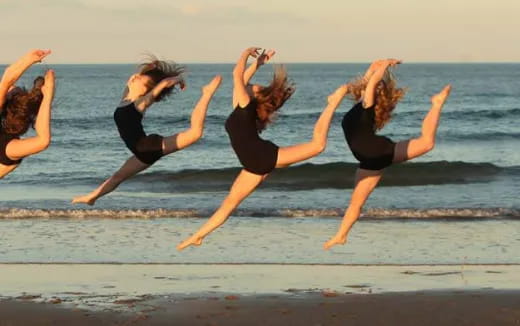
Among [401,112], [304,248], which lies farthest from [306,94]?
[304,248]

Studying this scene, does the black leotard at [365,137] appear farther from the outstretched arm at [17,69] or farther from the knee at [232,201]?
the outstretched arm at [17,69]

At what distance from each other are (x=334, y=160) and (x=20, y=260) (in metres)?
20.4

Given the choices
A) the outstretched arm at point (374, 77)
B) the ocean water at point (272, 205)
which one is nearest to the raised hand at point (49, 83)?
the outstretched arm at point (374, 77)

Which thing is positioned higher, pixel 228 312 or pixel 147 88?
pixel 147 88

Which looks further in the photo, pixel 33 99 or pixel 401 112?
pixel 401 112

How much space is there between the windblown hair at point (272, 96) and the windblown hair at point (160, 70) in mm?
1070

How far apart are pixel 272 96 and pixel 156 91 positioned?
1310 millimetres

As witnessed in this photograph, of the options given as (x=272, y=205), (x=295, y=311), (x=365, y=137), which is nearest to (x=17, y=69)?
(x=365, y=137)

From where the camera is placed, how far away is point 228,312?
18141 mm

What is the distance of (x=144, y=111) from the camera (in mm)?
13867

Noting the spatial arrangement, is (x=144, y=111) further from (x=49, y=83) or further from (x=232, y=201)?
(x=232, y=201)

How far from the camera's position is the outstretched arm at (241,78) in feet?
43.5

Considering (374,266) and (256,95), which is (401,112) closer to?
(374,266)

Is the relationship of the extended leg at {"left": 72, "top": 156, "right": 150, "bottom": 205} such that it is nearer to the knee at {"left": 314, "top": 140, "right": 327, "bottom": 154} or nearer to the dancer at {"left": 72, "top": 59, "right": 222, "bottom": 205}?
the dancer at {"left": 72, "top": 59, "right": 222, "bottom": 205}
